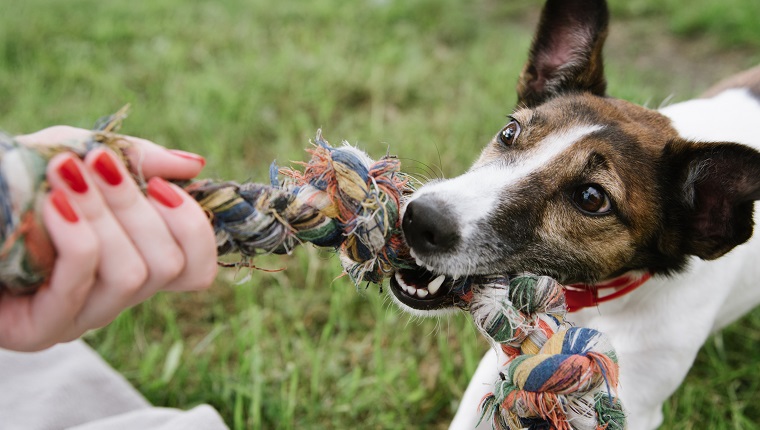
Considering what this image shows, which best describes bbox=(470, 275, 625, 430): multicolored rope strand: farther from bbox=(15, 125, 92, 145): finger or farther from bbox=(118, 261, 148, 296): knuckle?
bbox=(15, 125, 92, 145): finger

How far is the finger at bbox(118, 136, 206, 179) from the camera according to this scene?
5.11 feet

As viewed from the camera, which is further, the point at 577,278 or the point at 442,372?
the point at 442,372

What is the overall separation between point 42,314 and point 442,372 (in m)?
2.03

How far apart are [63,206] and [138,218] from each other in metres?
0.16

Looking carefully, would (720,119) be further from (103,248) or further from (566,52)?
(103,248)

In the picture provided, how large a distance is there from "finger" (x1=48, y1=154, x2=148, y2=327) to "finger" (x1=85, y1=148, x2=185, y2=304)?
0.02 m

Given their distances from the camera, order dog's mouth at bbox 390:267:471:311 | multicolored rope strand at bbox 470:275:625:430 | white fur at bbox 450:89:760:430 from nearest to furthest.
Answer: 1. multicolored rope strand at bbox 470:275:625:430
2. dog's mouth at bbox 390:267:471:311
3. white fur at bbox 450:89:760:430

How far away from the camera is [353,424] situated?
2936 millimetres

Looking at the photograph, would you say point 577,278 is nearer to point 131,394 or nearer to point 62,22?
point 131,394

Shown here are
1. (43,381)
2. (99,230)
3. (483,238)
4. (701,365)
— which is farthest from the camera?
(701,365)

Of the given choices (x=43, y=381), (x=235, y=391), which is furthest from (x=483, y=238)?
(x=43, y=381)

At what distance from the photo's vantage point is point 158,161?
158 centimetres

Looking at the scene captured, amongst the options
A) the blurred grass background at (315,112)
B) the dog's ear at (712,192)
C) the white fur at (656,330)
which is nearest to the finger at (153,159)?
the blurred grass background at (315,112)

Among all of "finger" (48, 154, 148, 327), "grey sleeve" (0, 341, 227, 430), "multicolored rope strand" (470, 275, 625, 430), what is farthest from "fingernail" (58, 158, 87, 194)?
"grey sleeve" (0, 341, 227, 430)
